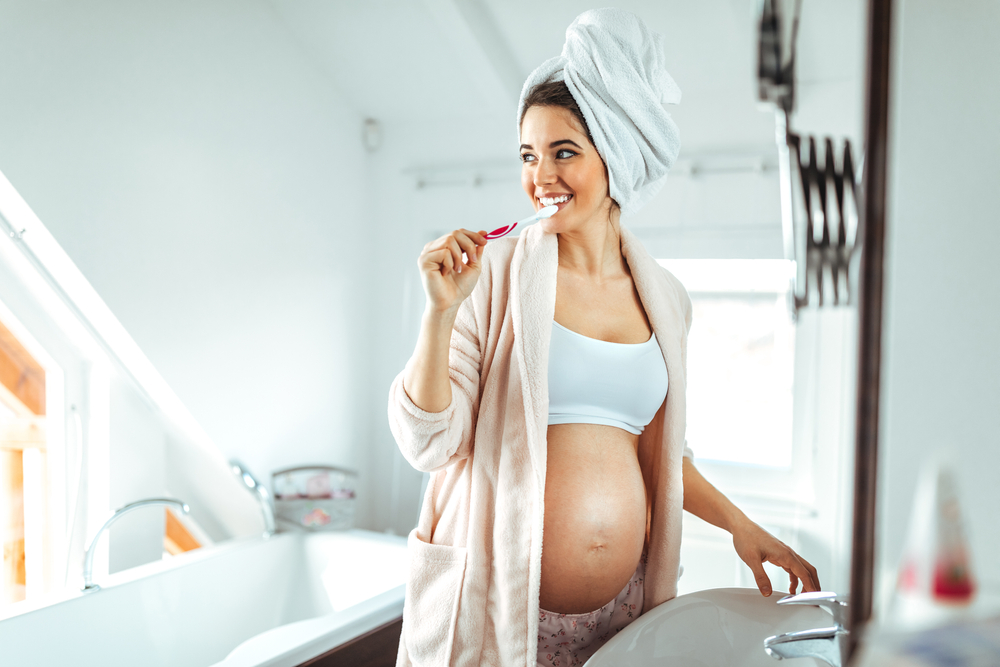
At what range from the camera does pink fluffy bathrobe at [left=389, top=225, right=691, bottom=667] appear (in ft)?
2.67

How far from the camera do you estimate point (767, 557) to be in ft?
2.90

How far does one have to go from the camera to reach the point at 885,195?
31 cm

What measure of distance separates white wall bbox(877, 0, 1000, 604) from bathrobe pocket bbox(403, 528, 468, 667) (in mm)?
622

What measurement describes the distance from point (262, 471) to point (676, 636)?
188 cm

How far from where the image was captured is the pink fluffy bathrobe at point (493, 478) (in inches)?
32.0

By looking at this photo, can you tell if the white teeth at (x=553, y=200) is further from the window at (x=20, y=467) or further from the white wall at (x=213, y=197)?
the window at (x=20, y=467)

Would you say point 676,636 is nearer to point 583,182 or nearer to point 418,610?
point 418,610

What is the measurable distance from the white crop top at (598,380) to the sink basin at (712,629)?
0.81ft

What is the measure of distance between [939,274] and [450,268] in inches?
21.0

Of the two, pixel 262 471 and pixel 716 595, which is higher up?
pixel 716 595

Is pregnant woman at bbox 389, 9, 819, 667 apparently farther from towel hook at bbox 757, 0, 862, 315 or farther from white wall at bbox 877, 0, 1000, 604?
white wall at bbox 877, 0, 1000, 604

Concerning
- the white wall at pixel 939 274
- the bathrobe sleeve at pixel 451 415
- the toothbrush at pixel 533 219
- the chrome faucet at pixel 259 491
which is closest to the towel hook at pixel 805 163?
the white wall at pixel 939 274

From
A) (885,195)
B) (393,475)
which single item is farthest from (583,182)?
(393,475)

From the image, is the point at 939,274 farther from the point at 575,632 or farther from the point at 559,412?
the point at 575,632
